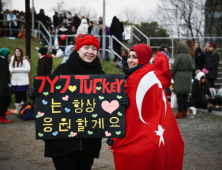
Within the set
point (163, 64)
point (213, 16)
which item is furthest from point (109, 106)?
point (213, 16)

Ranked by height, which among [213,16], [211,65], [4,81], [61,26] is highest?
[213,16]

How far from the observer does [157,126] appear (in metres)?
3.66

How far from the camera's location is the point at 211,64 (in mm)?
12727

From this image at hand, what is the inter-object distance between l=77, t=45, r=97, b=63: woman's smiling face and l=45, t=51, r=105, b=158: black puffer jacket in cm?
4

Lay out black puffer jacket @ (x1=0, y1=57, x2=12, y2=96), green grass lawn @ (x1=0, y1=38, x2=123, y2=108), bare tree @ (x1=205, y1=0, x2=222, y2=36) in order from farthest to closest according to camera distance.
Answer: bare tree @ (x1=205, y1=0, x2=222, y2=36) < green grass lawn @ (x1=0, y1=38, x2=123, y2=108) < black puffer jacket @ (x1=0, y1=57, x2=12, y2=96)

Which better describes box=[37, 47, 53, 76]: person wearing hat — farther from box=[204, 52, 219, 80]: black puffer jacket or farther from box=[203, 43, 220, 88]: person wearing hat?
A: box=[204, 52, 219, 80]: black puffer jacket

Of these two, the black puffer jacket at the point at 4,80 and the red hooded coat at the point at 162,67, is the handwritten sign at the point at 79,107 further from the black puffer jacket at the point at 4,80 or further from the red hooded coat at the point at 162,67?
the red hooded coat at the point at 162,67

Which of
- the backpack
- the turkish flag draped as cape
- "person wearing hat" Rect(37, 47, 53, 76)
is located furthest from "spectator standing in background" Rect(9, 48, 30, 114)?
the turkish flag draped as cape

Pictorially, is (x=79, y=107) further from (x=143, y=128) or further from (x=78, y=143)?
(x=143, y=128)

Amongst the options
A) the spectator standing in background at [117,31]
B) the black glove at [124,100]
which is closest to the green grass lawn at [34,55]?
the spectator standing in background at [117,31]

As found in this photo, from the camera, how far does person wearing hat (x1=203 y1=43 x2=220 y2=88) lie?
12.7 meters

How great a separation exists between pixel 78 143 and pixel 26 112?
617cm

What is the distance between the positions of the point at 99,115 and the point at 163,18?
1254 inches

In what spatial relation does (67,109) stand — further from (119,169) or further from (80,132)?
(119,169)
